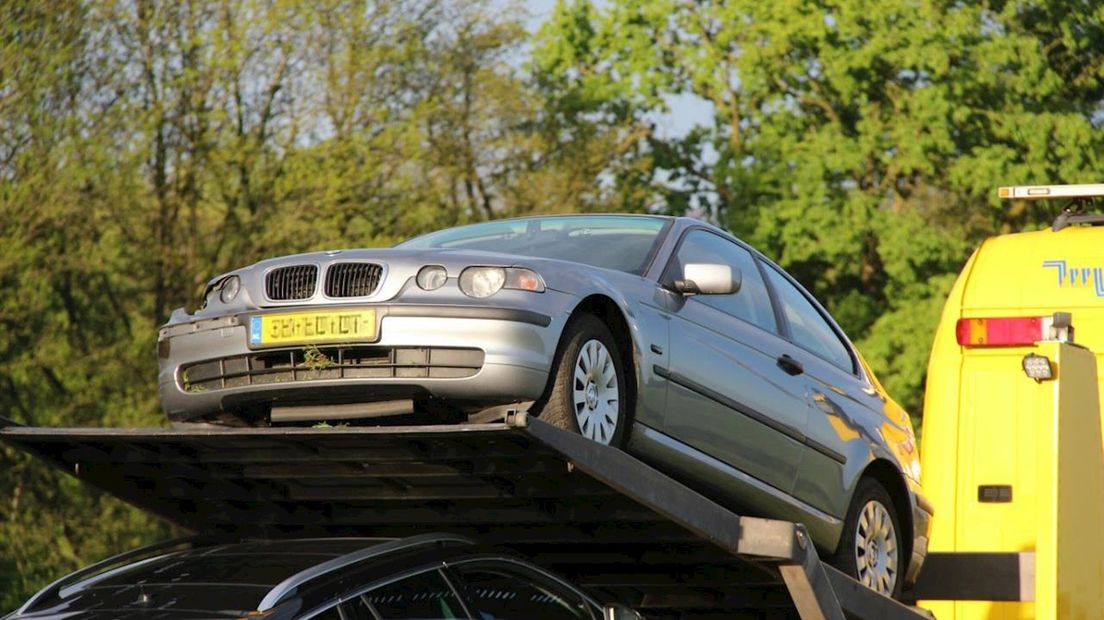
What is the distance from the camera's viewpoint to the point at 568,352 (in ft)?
18.9

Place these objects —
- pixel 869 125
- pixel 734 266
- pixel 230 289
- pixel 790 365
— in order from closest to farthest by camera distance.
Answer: pixel 230 289
pixel 734 266
pixel 790 365
pixel 869 125

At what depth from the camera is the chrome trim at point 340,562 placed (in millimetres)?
4816

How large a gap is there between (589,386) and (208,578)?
144cm

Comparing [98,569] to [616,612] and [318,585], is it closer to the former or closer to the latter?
[318,585]

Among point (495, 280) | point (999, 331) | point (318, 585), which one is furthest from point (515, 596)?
point (999, 331)

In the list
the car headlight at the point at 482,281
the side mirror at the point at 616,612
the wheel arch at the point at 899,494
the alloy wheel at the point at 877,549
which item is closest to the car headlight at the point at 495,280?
the car headlight at the point at 482,281

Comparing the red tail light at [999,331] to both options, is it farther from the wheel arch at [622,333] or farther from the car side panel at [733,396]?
the wheel arch at [622,333]

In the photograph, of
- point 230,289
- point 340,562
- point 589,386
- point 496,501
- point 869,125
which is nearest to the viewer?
point 340,562

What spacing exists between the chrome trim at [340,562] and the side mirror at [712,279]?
137 centimetres

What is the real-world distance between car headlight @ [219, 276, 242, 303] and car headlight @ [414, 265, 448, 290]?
28.7 inches

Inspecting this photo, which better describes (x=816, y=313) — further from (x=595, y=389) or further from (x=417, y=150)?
(x=417, y=150)

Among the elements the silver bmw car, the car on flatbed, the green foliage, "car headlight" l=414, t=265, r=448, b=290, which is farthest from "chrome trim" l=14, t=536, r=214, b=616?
the green foliage

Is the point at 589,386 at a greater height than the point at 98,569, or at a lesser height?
greater

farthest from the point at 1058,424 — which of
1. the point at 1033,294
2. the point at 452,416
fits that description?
the point at 452,416
